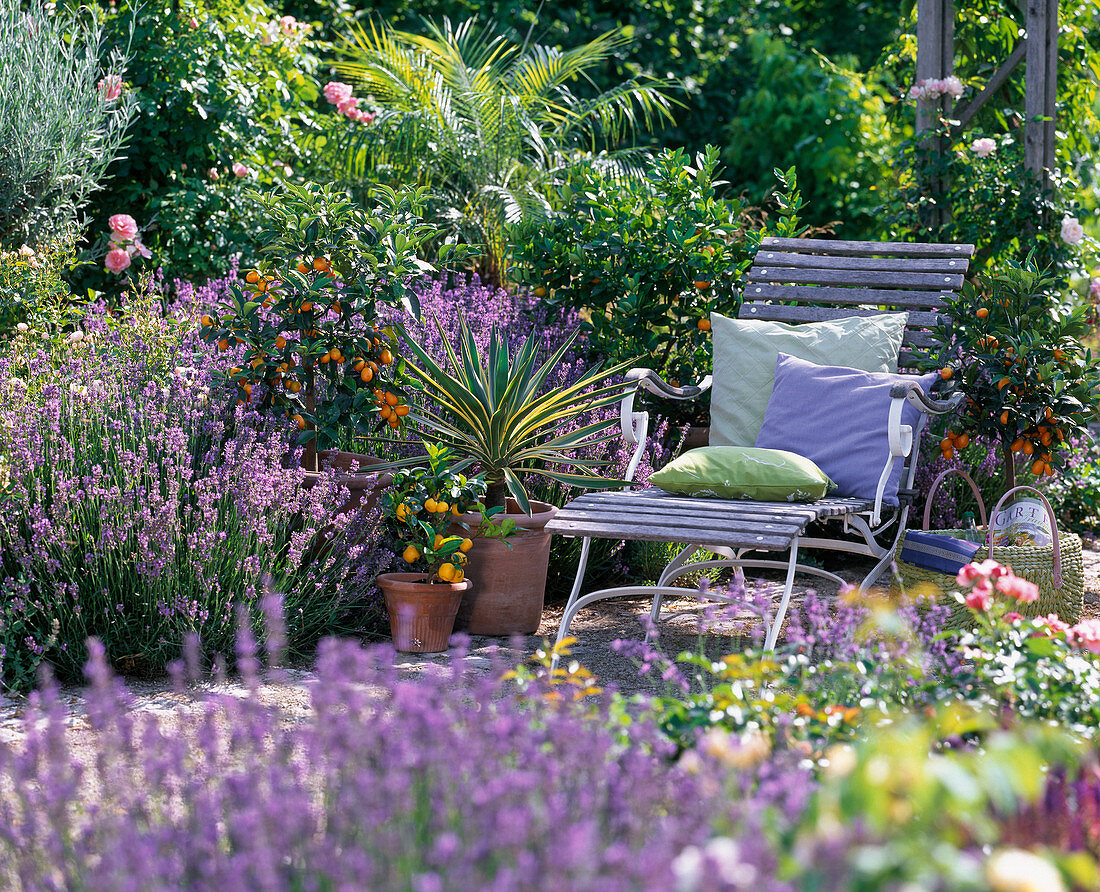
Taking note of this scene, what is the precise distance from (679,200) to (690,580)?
165 cm

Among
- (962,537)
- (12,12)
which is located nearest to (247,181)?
(12,12)

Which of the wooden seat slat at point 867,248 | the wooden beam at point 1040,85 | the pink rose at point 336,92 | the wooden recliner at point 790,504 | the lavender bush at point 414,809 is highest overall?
the pink rose at point 336,92

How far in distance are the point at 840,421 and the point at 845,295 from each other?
3.32ft

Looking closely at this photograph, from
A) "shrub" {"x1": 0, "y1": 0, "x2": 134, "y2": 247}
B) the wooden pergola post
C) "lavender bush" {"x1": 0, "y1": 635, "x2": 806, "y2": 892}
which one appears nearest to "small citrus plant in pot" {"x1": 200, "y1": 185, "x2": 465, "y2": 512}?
"lavender bush" {"x1": 0, "y1": 635, "x2": 806, "y2": 892}

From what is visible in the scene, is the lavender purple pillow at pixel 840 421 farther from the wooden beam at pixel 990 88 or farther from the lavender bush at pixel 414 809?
the wooden beam at pixel 990 88

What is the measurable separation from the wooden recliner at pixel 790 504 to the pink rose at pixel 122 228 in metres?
3.00

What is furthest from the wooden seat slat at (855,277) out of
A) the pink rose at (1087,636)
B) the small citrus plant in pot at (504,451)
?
the pink rose at (1087,636)

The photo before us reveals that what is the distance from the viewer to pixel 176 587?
3199 millimetres

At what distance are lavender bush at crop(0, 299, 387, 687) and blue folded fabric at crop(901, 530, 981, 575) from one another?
1.74 meters

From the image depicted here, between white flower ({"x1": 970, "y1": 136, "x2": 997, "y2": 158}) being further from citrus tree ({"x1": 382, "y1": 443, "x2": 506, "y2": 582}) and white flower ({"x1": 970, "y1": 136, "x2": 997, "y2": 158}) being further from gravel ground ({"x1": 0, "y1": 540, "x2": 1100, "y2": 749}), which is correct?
citrus tree ({"x1": 382, "y1": 443, "x2": 506, "y2": 582})

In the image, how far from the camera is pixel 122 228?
5711mm

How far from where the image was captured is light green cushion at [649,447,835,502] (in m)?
3.53

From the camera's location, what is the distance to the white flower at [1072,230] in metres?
5.51

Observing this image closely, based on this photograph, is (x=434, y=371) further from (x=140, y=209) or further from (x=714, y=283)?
(x=140, y=209)
